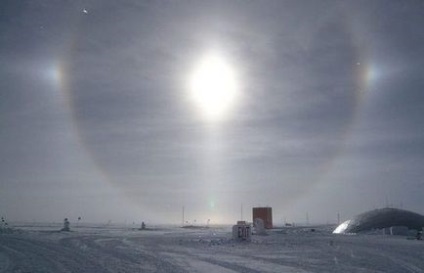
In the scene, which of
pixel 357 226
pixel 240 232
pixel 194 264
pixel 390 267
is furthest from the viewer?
pixel 357 226

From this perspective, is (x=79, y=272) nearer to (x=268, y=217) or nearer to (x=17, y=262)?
(x=17, y=262)

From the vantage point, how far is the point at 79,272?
27.6 m

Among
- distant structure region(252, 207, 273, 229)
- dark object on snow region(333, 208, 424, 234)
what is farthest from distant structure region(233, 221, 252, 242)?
dark object on snow region(333, 208, 424, 234)

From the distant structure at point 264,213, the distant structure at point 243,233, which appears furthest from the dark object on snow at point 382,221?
the distant structure at point 243,233

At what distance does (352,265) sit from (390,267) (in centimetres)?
262

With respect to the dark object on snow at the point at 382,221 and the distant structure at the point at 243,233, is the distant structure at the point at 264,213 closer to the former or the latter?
the dark object on snow at the point at 382,221

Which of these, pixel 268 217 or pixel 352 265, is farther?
pixel 268 217

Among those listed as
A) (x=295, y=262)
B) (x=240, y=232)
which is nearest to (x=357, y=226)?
(x=240, y=232)

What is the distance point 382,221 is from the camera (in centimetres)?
12925

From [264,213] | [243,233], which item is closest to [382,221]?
[264,213]

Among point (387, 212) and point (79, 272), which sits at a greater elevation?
point (387, 212)

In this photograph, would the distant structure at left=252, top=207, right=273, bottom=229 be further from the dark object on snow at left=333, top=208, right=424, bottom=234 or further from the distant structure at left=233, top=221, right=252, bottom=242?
the distant structure at left=233, top=221, right=252, bottom=242

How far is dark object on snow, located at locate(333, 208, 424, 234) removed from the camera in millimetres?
124875

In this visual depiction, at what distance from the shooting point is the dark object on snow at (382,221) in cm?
12488
